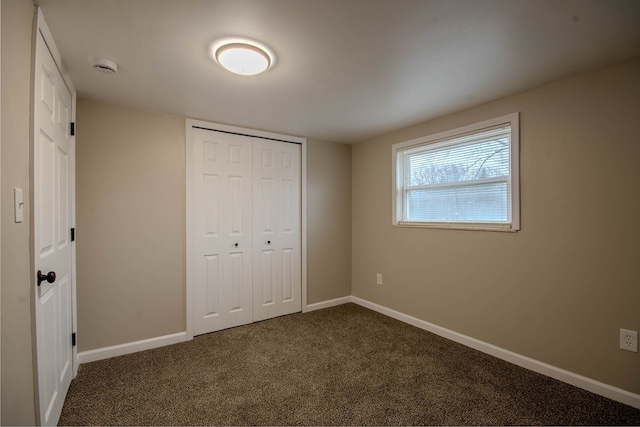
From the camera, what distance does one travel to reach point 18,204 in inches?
46.9

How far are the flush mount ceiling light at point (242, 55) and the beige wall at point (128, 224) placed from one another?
1349 millimetres

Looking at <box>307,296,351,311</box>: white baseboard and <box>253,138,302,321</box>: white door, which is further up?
<box>253,138,302,321</box>: white door

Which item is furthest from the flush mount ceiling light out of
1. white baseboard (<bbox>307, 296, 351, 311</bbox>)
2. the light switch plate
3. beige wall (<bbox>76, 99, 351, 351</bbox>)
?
white baseboard (<bbox>307, 296, 351, 311</bbox>)

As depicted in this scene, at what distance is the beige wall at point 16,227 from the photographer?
1.07m

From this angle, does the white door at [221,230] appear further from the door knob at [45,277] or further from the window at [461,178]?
→ the window at [461,178]

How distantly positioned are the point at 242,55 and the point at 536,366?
3.13 metres

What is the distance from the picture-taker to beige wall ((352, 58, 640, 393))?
74.5 inches

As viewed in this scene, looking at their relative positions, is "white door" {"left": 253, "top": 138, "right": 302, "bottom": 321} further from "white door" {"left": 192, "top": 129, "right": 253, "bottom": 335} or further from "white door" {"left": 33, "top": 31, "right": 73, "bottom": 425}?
"white door" {"left": 33, "top": 31, "right": 73, "bottom": 425}

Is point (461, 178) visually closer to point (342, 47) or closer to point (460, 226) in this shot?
point (460, 226)

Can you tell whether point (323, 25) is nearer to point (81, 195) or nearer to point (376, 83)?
point (376, 83)

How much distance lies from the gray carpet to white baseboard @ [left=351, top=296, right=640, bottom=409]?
63 millimetres

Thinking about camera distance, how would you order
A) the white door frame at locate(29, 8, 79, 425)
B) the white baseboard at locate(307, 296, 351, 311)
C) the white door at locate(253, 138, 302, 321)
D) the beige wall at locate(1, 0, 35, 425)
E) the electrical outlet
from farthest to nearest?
1. the white baseboard at locate(307, 296, 351, 311)
2. the white door at locate(253, 138, 302, 321)
3. the electrical outlet
4. the white door frame at locate(29, 8, 79, 425)
5. the beige wall at locate(1, 0, 35, 425)

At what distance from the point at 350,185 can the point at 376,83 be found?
2027 millimetres

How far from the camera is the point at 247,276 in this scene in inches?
132
